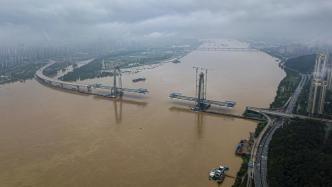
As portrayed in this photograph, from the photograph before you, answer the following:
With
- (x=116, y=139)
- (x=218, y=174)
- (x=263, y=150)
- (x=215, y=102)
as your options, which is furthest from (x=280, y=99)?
(x=116, y=139)

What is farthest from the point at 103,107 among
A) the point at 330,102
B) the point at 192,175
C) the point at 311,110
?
the point at 330,102

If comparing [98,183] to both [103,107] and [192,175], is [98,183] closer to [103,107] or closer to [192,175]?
[192,175]

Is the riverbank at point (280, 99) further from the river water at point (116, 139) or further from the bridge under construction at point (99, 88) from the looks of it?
the bridge under construction at point (99, 88)

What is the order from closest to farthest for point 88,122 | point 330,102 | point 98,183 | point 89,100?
1. point 98,183
2. point 88,122
3. point 330,102
4. point 89,100

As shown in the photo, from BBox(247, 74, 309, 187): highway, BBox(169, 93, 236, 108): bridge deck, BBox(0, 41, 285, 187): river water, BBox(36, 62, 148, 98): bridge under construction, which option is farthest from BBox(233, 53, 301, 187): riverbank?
BBox(36, 62, 148, 98): bridge under construction

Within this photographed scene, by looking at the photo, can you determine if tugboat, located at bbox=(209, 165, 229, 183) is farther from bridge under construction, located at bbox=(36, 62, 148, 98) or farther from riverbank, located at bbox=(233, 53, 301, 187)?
bridge under construction, located at bbox=(36, 62, 148, 98)

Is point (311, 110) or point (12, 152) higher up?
point (311, 110)

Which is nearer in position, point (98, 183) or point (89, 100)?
point (98, 183)
